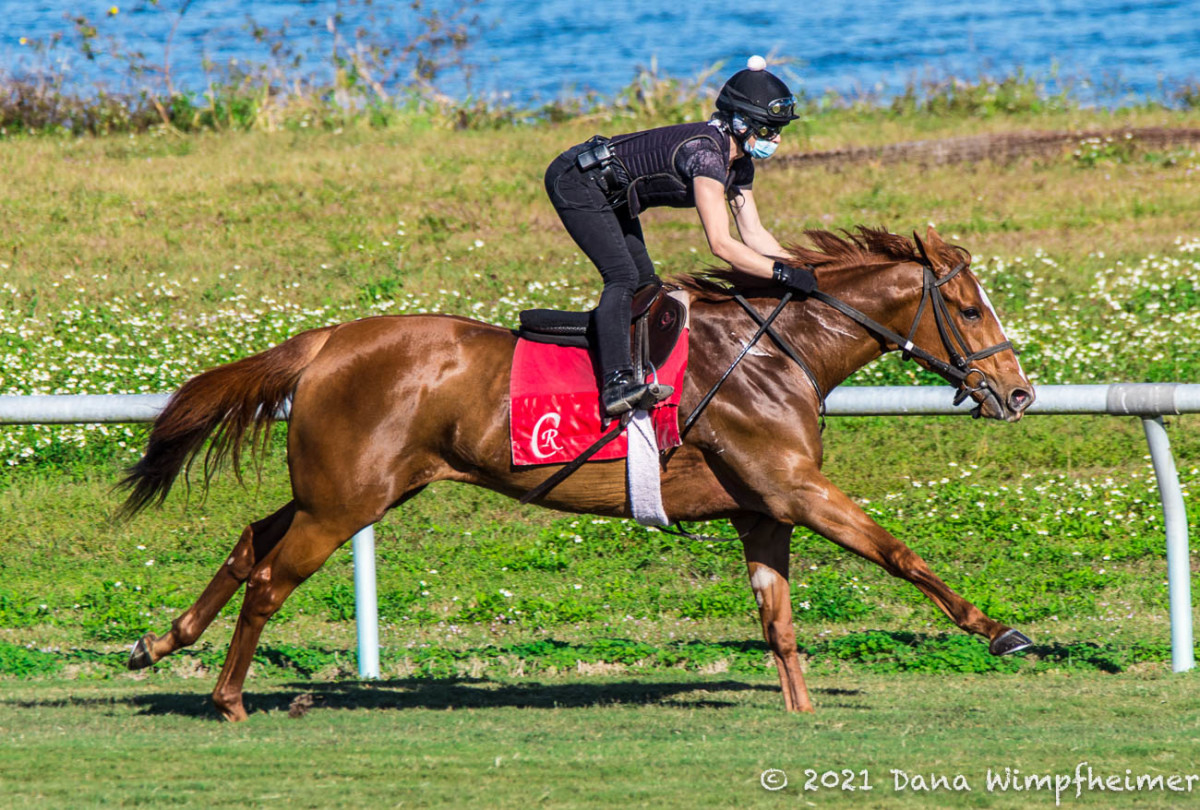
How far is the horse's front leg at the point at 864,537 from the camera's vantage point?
578 centimetres

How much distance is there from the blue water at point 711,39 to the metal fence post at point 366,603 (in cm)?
1351

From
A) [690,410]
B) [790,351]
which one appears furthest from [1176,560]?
[690,410]

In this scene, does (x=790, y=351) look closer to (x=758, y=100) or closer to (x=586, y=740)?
(x=758, y=100)

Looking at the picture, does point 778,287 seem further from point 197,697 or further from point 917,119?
point 917,119

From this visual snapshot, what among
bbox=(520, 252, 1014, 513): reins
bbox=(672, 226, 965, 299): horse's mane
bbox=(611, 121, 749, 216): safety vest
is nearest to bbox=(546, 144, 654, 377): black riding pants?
bbox=(611, 121, 749, 216): safety vest

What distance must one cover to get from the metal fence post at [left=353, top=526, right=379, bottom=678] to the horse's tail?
27.0 inches

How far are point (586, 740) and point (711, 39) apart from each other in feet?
98.4

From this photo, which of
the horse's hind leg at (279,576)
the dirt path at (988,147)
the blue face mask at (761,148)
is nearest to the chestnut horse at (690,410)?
the horse's hind leg at (279,576)

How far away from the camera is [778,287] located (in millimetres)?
6395

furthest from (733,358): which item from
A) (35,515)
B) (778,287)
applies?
(35,515)

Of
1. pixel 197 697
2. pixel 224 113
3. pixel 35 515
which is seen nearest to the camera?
pixel 197 697

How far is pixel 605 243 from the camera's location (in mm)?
6320

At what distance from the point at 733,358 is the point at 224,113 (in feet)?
44.3

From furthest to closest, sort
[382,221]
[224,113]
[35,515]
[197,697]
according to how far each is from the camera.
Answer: [224,113] → [382,221] → [35,515] → [197,697]
